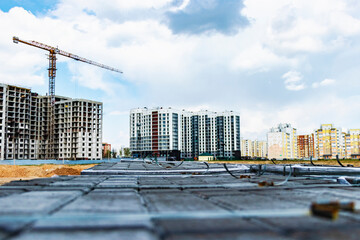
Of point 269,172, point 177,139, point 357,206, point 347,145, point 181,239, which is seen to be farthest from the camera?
point 347,145

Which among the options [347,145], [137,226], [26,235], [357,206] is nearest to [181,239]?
[137,226]

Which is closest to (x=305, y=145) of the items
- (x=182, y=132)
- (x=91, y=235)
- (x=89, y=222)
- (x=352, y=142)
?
(x=352, y=142)

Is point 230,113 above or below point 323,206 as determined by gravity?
above

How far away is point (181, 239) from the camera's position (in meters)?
2.89

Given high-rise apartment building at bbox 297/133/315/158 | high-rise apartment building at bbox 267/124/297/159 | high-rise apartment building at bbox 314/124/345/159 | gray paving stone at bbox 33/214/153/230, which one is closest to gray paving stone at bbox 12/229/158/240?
gray paving stone at bbox 33/214/153/230

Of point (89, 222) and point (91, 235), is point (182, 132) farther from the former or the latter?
point (91, 235)

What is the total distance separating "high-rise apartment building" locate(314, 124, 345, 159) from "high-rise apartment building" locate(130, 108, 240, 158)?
170ft

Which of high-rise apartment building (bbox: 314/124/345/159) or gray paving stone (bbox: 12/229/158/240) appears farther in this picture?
high-rise apartment building (bbox: 314/124/345/159)

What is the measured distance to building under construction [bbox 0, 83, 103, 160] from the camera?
103113mm

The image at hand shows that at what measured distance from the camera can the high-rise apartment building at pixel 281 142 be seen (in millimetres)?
153250

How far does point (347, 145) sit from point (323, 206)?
171 meters

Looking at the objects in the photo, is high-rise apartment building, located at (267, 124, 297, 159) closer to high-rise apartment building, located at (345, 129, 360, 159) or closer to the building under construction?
high-rise apartment building, located at (345, 129, 360, 159)

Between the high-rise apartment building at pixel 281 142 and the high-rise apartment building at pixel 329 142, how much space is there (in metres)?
13.2

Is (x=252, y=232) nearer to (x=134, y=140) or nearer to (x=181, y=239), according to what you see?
(x=181, y=239)
